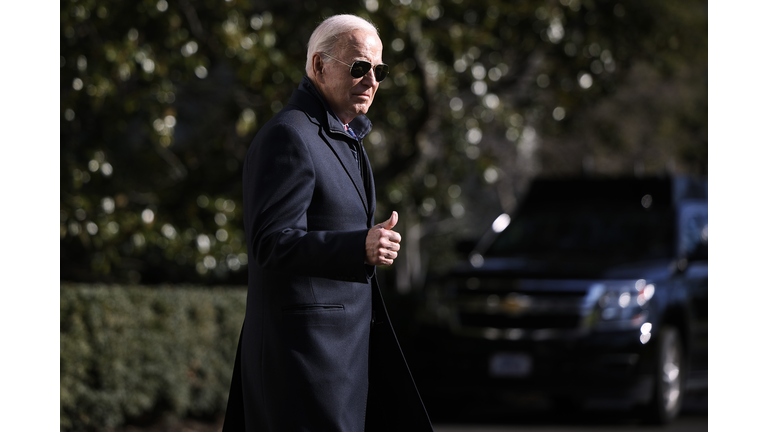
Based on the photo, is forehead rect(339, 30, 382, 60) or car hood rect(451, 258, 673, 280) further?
car hood rect(451, 258, 673, 280)

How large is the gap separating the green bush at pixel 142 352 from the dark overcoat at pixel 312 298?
427cm

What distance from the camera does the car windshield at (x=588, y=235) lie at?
391 inches

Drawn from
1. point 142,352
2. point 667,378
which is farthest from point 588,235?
point 142,352

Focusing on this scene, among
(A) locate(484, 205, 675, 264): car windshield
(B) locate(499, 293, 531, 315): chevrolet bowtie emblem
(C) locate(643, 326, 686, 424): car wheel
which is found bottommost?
(C) locate(643, 326, 686, 424): car wheel

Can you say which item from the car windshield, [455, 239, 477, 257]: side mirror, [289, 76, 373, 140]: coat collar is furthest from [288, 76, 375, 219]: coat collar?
[455, 239, 477, 257]: side mirror

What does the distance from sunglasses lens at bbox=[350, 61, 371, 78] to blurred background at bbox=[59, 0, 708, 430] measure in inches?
159

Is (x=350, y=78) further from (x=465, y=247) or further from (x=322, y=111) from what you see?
(x=465, y=247)

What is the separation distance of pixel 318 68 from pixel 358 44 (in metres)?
0.17

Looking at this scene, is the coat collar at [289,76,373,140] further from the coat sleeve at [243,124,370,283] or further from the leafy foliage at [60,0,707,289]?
the leafy foliage at [60,0,707,289]

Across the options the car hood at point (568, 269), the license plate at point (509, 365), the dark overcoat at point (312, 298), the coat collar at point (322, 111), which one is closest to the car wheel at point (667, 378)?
the car hood at point (568, 269)

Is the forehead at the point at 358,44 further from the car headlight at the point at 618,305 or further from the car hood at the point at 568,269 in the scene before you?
the car hood at the point at 568,269

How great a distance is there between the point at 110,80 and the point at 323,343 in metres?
5.60

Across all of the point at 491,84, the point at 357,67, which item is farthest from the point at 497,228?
the point at 357,67

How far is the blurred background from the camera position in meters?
8.22
